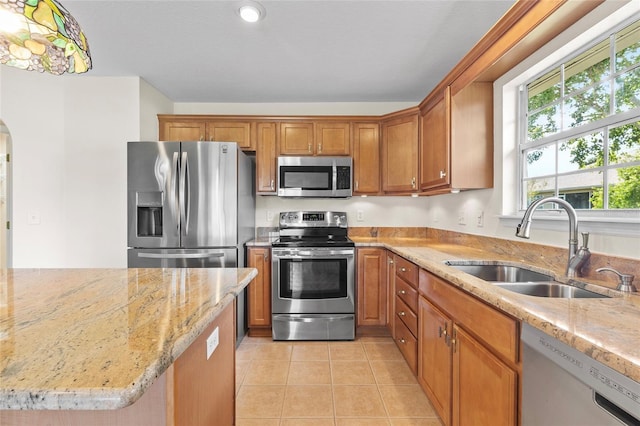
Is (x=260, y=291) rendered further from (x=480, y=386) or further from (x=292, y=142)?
(x=480, y=386)

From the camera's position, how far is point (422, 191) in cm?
288

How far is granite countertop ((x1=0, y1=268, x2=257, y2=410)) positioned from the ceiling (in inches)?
68.8

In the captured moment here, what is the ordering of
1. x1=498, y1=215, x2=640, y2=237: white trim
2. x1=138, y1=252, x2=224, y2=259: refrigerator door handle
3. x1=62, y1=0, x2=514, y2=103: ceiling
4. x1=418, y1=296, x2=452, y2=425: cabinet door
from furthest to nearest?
x1=138, y1=252, x2=224, y2=259: refrigerator door handle, x1=62, y1=0, x2=514, y2=103: ceiling, x1=418, y1=296, x2=452, y2=425: cabinet door, x1=498, y1=215, x2=640, y2=237: white trim

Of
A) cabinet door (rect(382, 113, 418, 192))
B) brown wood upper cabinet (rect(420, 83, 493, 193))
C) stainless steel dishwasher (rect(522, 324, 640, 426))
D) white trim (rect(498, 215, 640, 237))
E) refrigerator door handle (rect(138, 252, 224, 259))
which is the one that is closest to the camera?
stainless steel dishwasher (rect(522, 324, 640, 426))

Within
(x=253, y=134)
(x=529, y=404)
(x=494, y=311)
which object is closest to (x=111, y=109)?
(x=253, y=134)

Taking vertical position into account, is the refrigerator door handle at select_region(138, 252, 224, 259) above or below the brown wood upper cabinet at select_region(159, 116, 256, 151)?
below

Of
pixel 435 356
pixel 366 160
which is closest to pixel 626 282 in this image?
pixel 435 356

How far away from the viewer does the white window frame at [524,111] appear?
1.31 metres

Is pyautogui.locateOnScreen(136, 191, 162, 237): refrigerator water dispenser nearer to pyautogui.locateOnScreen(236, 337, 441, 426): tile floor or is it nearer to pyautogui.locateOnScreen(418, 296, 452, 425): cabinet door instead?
pyautogui.locateOnScreen(236, 337, 441, 426): tile floor

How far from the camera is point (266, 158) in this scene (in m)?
3.18

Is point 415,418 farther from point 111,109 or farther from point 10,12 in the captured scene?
point 111,109

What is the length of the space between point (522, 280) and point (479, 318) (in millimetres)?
674

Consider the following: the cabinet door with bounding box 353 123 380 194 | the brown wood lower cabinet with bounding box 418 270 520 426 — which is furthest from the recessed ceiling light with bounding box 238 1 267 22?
the brown wood lower cabinet with bounding box 418 270 520 426

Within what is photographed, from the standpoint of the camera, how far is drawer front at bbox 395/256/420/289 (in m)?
2.05
